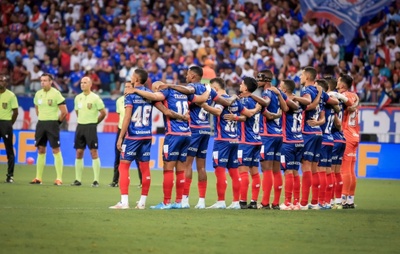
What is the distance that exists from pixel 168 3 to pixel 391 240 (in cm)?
2358

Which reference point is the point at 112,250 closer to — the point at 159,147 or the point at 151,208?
the point at 151,208

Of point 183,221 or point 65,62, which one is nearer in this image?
point 183,221

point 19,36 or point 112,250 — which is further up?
point 19,36

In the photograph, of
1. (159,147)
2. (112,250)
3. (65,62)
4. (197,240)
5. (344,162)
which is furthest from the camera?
(65,62)

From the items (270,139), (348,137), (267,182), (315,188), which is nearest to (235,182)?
(267,182)

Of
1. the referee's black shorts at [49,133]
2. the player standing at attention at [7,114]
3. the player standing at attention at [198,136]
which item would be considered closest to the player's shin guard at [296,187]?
the player standing at attention at [198,136]

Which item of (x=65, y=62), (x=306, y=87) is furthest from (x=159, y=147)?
(x=306, y=87)

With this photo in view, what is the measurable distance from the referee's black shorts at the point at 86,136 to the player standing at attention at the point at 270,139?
678cm

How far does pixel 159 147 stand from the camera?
2944cm

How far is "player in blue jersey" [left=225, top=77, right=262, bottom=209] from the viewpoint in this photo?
57.0ft

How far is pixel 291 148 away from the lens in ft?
57.7

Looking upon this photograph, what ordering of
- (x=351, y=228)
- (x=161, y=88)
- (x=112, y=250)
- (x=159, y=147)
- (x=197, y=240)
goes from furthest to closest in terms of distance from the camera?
1. (x=159, y=147)
2. (x=161, y=88)
3. (x=351, y=228)
4. (x=197, y=240)
5. (x=112, y=250)

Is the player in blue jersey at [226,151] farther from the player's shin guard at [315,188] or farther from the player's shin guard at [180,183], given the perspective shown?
the player's shin guard at [315,188]

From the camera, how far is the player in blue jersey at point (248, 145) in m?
17.4
